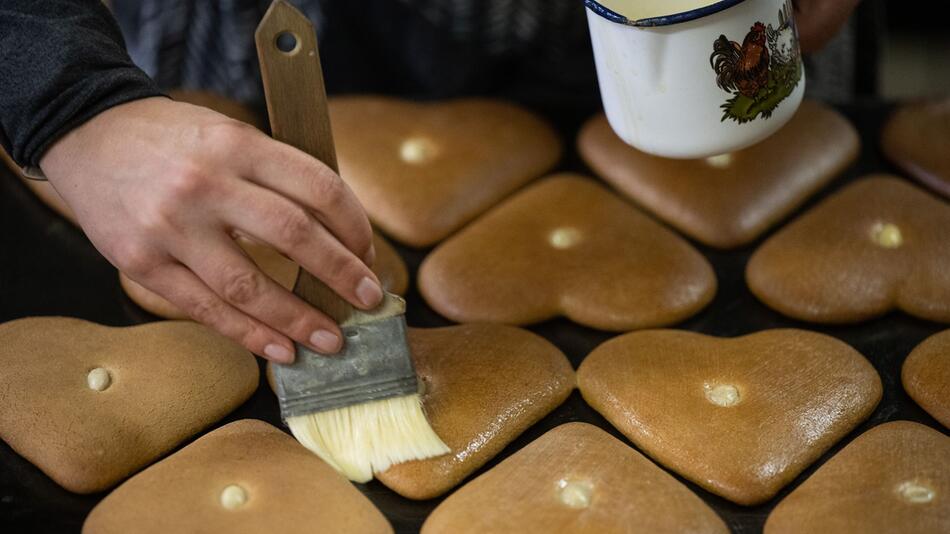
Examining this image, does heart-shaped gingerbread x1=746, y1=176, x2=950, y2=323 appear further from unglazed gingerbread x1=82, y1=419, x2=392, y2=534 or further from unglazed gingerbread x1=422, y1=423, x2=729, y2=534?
unglazed gingerbread x1=82, y1=419, x2=392, y2=534

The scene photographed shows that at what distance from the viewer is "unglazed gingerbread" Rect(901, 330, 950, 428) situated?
2.68 feet

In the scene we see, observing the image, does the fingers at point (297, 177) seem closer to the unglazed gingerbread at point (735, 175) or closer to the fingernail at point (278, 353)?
the fingernail at point (278, 353)

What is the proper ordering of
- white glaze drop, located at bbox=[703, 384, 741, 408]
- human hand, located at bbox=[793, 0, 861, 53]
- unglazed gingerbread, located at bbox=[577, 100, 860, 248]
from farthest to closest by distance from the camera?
unglazed gingerbread, located at bbox=[577, 100, 860, 248], human hand, located at bbox=[793, 0, 861, 53], white glaze drop, located at bbox=[703, 384, 741, 408]

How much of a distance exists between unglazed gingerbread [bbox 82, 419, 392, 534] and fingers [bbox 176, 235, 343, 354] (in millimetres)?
91

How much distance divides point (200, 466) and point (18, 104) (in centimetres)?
31

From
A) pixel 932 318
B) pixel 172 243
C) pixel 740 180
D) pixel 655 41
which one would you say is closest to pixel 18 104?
pixel 172 243

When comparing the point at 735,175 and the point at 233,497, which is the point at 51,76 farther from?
the point at 735,175

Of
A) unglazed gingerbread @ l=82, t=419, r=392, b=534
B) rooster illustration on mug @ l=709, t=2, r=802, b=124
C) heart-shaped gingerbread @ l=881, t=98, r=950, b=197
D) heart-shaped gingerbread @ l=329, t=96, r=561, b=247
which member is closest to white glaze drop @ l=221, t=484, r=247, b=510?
unglazed gingerbread @ l=82, t=419, r=392, b=534

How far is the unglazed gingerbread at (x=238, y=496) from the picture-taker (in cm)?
72

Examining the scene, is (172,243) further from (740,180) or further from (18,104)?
(740,180)

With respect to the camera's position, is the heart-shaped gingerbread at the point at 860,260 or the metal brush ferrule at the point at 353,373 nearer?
the metal brush ferrule at the point at 353,373

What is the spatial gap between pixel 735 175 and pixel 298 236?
0.50 m

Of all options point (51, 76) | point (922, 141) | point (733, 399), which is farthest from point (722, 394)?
point (51, 76)

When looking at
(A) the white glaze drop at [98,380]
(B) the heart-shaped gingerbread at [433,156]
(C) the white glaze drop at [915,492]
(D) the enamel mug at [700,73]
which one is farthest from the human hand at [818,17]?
(A) the white glaze drop at [98,380]
